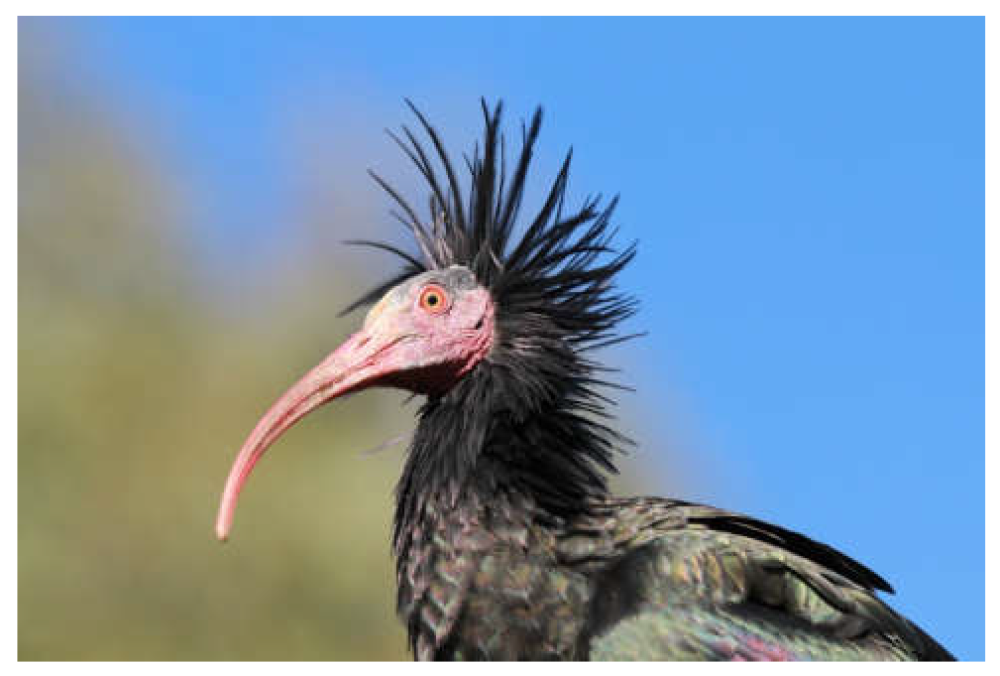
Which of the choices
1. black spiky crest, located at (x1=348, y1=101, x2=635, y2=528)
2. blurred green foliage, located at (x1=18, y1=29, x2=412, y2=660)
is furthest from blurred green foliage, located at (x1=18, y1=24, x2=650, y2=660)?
black spiky crest, located at (x1=348, y1=101, x2=635, y2=528)

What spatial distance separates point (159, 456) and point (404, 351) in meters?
14.3

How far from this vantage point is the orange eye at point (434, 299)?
272 inches

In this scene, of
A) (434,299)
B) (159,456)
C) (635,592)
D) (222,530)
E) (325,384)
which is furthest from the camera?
(159,456)

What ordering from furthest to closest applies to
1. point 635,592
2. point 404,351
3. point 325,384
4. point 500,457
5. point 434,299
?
point 434,299 → point 404,351 → point 325,384 → point 500,457 → point 635,592

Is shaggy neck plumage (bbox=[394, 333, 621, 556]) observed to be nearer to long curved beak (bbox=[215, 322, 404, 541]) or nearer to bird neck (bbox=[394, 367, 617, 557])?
bird neck (bbox=[394, 367, 617, 557])

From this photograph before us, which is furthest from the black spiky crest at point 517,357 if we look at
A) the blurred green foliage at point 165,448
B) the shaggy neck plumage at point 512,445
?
the blurred green foliage at point 165,448

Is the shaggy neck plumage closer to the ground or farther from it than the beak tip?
farther from it

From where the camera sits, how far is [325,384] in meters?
6.72

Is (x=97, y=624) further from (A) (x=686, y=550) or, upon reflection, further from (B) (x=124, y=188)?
(A) (x=686, y=550)

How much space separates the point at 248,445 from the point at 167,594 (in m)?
12.2

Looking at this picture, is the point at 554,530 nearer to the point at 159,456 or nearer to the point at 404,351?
the point at 404,351

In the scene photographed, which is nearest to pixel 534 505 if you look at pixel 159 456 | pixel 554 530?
pixel 554 530

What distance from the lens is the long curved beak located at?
663 centimetres

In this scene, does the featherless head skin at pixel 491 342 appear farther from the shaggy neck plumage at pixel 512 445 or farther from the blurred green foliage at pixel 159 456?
the blurred green foliage at pixel 159 456
